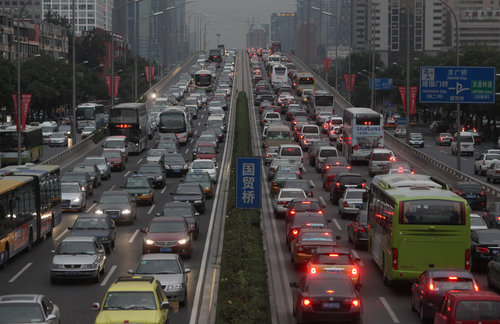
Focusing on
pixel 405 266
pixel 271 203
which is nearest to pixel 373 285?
pixel 405 266

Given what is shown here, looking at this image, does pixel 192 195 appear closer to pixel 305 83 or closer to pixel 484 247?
pixel 484 247

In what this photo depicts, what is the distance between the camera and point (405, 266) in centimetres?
2555

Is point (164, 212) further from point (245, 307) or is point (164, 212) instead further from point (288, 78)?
point (288, 78)

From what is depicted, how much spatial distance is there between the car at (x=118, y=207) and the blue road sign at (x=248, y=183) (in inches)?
494

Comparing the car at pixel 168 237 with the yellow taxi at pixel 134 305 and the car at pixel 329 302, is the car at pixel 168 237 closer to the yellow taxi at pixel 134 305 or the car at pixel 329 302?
the car at pixel 329 302

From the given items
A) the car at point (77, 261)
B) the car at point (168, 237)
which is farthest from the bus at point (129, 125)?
the car at point (77, 261)

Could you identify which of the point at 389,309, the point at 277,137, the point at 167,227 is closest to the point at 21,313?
the point at 389,309

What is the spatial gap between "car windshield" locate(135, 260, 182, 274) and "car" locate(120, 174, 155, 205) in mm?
20375

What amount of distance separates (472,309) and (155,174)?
114ft

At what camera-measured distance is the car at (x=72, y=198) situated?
43.5m

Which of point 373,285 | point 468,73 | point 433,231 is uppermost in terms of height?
point 468,73

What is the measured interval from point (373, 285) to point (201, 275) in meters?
Answer: 5.08

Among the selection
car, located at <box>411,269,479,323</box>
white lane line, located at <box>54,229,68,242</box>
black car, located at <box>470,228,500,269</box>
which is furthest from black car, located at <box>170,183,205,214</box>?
car, located at <box>411,269,479,323</box>

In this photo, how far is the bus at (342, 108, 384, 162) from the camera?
6312 centimetres
